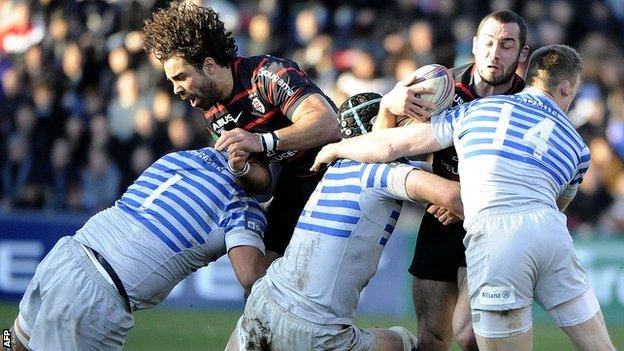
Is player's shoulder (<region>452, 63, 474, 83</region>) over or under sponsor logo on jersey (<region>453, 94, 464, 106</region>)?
over

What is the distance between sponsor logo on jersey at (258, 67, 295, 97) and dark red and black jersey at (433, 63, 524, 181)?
3.16 ft

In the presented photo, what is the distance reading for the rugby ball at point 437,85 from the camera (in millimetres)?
6789

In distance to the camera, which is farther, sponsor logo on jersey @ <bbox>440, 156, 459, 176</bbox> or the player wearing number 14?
sponsor logo on jersey @ <bbox>440, 156, 459, 176</bbox>

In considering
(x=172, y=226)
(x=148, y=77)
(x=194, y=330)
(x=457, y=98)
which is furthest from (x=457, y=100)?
(x=148, y=77)

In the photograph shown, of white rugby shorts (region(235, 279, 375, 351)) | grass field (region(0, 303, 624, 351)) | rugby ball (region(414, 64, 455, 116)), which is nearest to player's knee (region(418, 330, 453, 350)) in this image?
white rugby shorts (region(235, 279, 375, 351))

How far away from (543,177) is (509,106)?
415 millimetres

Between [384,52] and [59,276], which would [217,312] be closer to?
[384,52]

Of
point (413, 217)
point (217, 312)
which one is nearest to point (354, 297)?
point (217, 312)

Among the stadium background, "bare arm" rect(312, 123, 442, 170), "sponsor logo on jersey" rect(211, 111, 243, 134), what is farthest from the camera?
the stadium background

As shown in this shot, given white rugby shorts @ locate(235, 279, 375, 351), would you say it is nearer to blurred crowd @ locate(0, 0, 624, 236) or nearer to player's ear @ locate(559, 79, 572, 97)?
player's ear @ locate(559, 79, 572, 97)

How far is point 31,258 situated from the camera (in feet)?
43.6

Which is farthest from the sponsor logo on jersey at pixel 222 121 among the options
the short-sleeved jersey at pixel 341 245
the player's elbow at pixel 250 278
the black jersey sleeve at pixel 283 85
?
the short-sleeved jersey at pixel 341 245

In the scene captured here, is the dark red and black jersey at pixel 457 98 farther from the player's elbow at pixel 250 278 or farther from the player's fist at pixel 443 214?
the player's elbow at pixel 250 278

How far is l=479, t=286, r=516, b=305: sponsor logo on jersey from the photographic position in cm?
631
